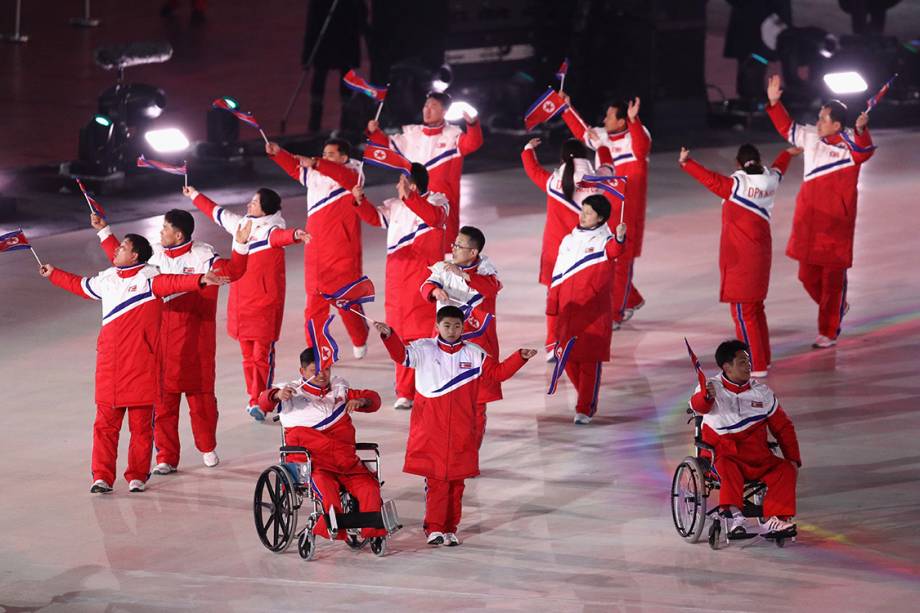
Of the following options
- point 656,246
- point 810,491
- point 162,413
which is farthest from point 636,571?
point 656,246

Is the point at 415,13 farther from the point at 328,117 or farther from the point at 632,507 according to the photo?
the point at 632,507

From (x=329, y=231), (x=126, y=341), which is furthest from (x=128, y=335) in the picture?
(x=329, y=231)

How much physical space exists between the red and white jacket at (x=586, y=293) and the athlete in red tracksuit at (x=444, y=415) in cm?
218

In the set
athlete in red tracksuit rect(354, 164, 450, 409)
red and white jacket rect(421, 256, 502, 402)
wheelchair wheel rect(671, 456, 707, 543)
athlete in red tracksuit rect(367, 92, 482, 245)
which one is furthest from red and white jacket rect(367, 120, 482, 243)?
wheelchair wheel rect(671, 456, 707, 543)

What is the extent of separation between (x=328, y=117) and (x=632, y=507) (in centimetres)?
1414

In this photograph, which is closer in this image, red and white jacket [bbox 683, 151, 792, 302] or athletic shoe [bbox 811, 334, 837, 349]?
red and white jacket [bbox 683, 151, 792, 302]

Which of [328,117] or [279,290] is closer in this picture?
[279,290]

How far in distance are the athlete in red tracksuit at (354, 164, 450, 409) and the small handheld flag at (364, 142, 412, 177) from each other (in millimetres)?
195

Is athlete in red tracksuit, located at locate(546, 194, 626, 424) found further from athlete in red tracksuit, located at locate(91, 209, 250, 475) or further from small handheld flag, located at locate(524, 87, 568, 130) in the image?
small handheld flag, located at locate(524, 87, 568, 130)

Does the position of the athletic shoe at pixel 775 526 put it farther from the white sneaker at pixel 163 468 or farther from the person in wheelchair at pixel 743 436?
the white sneaker at pixel 163 468

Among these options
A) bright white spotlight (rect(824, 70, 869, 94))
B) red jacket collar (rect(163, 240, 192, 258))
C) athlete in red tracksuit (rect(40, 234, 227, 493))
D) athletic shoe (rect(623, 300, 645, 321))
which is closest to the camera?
athlete in red tracksuit (rect(40, 234, 227, 493))

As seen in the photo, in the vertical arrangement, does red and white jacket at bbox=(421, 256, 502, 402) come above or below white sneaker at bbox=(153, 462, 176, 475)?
above

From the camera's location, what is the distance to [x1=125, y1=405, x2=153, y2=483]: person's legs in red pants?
9.47m

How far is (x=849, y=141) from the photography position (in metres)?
12.5
